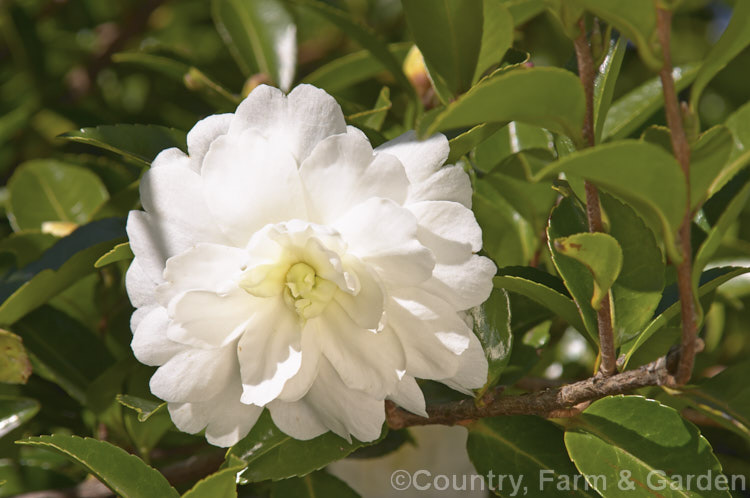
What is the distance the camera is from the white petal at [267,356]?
2.35 feet

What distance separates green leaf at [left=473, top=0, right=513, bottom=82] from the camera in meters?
0.87

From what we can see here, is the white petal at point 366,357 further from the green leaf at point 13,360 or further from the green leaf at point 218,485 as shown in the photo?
the green leaf at point 13,360

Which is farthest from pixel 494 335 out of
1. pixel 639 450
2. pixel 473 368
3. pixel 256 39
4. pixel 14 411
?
pixel 256 39

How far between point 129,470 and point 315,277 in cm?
28

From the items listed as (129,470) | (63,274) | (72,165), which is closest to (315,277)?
(129,470)

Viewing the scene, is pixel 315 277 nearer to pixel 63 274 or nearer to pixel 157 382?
pixel 157 382

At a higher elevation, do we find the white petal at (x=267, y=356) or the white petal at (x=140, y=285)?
the white petal at (x=140, y=285)

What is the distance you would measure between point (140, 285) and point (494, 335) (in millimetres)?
373

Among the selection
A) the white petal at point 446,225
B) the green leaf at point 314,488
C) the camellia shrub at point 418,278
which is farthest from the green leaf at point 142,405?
the white petal at point 446,225

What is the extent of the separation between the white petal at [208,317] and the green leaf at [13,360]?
0.37 m

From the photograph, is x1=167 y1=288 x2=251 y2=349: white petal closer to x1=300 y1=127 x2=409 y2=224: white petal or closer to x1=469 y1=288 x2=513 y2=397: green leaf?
x1=300 y1=127 x2=409 y2=224: white petal

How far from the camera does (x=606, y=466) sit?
2.53ft

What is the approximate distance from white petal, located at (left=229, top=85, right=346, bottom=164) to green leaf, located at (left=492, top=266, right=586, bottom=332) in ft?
0.75

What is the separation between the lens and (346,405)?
76 cm
